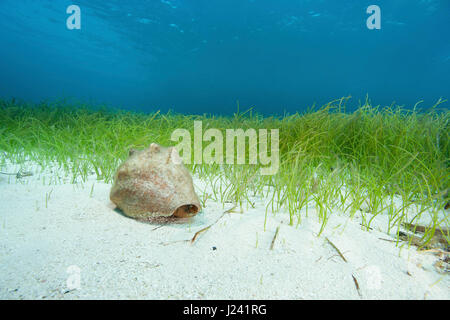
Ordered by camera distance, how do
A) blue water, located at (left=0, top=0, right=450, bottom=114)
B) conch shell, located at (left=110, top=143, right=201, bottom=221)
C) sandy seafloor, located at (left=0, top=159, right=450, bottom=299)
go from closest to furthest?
sandy seafloor, located at (left=0, top=159, right=450, bottom=299) < conch shell, located at (left=110, top=143, right=201, bottom=221) < blue water, located at (left=0, top=0, right=450, bottom=114)

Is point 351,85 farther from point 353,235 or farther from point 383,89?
point 353,235

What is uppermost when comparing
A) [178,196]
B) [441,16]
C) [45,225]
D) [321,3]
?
[321,3]

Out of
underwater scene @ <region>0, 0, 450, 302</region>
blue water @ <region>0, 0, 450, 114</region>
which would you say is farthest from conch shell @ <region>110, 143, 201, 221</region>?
blue water @ <region>0, 0, 450, 114</region>

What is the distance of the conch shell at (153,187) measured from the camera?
1808 millimetres

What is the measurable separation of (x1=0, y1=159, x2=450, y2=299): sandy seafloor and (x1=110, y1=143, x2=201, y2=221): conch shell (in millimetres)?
125

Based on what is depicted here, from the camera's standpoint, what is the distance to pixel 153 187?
1.82 m

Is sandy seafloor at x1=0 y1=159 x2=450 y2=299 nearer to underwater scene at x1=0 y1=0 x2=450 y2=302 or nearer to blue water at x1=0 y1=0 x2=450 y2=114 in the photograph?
underwater scene at x1=0 y1=0 x2=450 y2=302

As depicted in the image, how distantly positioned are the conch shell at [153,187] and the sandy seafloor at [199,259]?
12cm

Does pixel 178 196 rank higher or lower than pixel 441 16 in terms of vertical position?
lower

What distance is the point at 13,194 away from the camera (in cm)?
235

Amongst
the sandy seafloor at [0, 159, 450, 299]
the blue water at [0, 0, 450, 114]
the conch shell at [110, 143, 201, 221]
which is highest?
the blue water at [0, 0, 450, 114]

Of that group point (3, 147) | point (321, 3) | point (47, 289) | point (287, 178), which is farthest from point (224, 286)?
point (321, 3)

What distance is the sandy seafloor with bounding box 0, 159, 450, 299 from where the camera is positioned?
1097 millimetres
